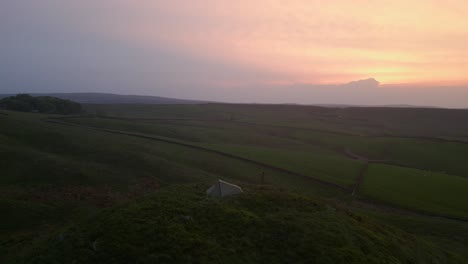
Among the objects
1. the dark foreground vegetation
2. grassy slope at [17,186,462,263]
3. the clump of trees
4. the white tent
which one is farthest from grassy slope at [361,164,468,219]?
the clump of trees

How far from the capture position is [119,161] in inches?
1566

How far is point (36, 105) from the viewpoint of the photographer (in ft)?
319

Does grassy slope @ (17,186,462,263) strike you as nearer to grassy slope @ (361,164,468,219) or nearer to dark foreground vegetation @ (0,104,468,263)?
dark foreground vegetation @ (0,104,468,263)

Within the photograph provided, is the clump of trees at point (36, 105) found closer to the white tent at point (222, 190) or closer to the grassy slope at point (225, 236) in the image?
the grassy slope at point (225, 236)

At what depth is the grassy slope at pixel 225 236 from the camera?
12.8 metres

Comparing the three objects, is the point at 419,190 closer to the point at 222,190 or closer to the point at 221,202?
the point at 222,190

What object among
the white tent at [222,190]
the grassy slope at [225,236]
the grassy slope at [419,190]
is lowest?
the grassy slope at [419,190]

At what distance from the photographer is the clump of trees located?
94.2 m

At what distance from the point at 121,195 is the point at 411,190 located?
3259 cm

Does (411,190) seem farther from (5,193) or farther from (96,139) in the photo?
(96,139)

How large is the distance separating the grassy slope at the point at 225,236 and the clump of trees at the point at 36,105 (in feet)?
318

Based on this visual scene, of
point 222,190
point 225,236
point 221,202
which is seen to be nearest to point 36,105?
point 222,190

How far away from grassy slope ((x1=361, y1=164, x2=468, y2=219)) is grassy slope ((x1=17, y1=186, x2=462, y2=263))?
14.9 metres

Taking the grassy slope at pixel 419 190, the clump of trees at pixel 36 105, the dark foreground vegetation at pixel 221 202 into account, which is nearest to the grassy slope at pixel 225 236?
the dark foreground vegetation at pixel 221 202
